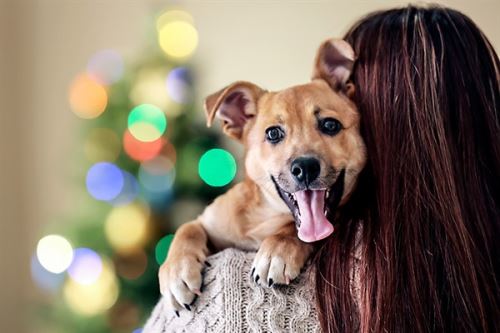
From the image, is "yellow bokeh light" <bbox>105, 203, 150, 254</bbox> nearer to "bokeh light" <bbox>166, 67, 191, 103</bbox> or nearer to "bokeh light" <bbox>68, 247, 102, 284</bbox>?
"bokeh light" <bbox>68, 247, 102, 284</bbox>

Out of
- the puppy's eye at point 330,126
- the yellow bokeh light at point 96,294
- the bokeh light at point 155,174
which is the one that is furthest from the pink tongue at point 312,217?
the yellow bokeh light at point 96,294

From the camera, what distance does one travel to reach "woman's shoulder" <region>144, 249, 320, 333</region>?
3.23 ft

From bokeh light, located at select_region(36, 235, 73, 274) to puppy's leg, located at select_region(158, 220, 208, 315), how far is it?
4.24 ft

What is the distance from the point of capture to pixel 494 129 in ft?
3.56

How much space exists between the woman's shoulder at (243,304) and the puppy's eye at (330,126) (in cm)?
30

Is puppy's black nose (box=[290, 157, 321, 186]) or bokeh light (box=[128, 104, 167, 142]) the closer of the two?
puppy's black nose (box=[290, 157, 321, 186])

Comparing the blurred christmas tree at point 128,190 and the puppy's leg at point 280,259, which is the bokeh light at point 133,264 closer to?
the blurred christmas tree at point 128,190

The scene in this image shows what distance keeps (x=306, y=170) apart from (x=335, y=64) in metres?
0.26

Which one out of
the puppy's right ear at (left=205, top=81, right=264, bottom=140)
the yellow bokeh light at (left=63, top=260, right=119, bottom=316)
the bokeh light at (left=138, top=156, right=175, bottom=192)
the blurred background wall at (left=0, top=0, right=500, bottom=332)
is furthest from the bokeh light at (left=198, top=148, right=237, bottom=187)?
the puppy's right ear at (left=205, top=81, right=264, bottom=140)

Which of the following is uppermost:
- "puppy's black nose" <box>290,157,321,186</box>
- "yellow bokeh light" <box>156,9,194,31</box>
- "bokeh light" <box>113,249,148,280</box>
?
"yellow bokeh light" <box>156,9,194,31</box>

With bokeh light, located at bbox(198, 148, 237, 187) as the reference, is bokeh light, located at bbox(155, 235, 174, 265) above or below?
below

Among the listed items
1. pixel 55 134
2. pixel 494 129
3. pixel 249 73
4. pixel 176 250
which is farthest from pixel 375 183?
pixel 55 134

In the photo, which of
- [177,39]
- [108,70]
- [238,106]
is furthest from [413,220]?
[108,70]

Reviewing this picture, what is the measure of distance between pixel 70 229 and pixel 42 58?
4.25 ft
